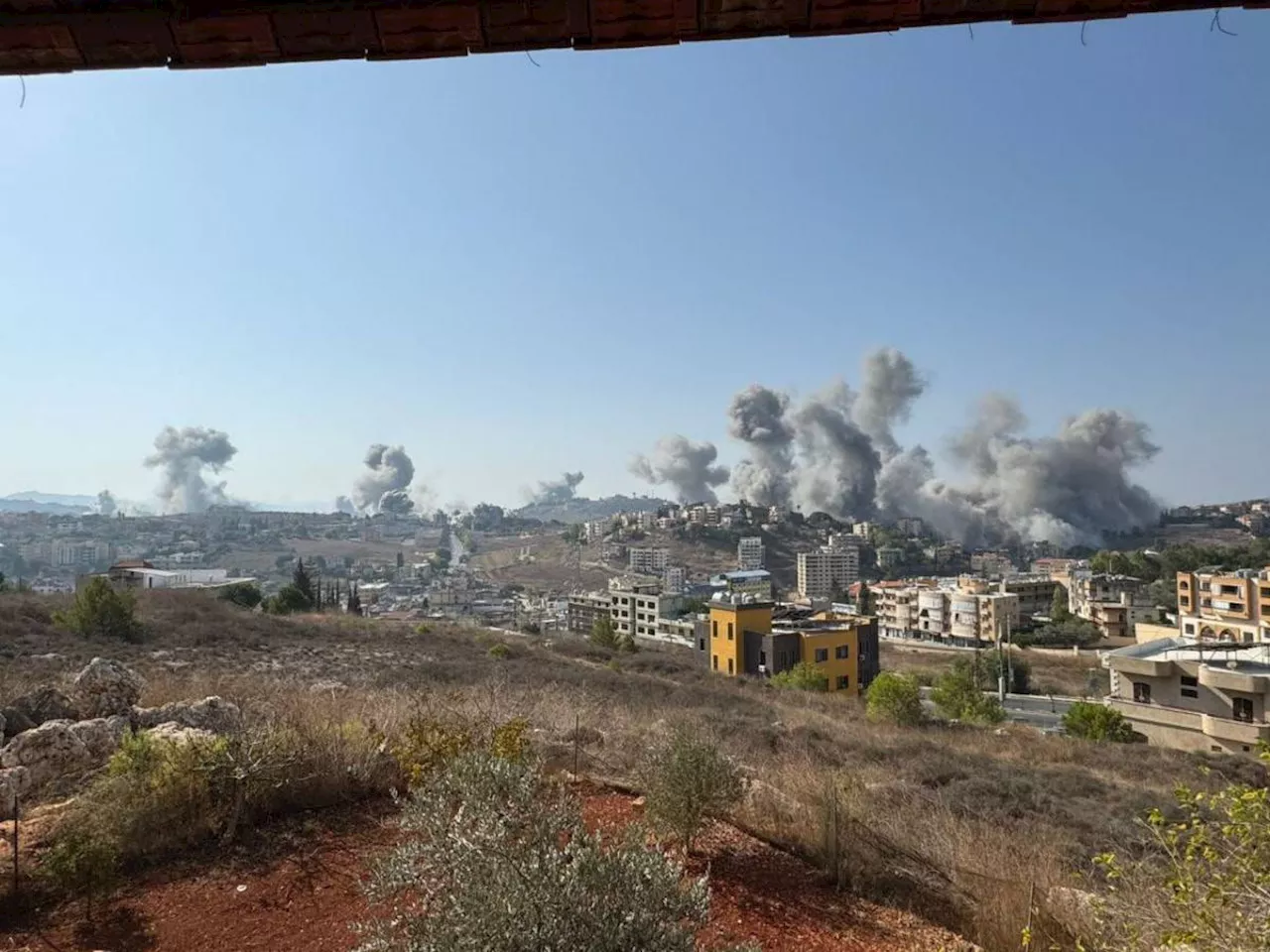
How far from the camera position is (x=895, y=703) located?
19.8m

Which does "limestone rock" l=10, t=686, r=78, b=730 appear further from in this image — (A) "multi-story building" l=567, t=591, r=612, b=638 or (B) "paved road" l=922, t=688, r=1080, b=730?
(A) "multi-story building" l=567, t=591, r=612, b=638

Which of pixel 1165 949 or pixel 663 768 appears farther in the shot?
pixel 663 768

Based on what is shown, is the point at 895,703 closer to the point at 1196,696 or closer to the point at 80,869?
the point at 1196,696

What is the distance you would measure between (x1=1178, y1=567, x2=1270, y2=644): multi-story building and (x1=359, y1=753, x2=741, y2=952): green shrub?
150 ft

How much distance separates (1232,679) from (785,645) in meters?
15.9

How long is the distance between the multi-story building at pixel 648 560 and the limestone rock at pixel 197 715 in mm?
111461

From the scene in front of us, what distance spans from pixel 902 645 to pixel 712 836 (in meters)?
58.4

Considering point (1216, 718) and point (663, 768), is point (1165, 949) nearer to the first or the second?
point (663, 768)

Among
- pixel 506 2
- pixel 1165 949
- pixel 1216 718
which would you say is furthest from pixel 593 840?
pixel 1216 718

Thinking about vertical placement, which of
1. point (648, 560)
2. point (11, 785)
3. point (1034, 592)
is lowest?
point (648, 560)

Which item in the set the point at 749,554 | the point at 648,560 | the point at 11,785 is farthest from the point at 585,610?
the point at 749,554

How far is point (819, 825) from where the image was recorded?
4777 mm

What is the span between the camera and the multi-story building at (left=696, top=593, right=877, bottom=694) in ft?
105

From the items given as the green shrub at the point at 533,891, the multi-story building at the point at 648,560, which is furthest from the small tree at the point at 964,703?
the multi-story building at the point at 648,560
